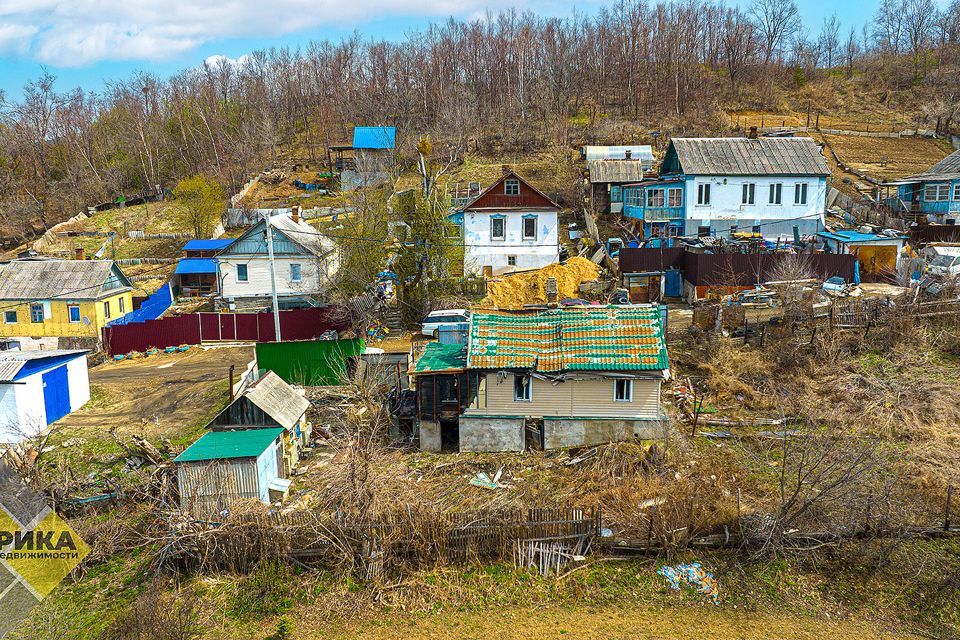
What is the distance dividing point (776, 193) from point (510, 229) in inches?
602

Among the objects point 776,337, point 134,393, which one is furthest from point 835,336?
point 134,393

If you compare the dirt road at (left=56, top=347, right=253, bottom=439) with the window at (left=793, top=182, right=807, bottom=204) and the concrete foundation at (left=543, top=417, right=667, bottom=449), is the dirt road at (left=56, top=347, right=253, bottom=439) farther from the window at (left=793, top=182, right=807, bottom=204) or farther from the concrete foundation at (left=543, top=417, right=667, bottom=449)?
the window at (left=793, top=182, right=807, bottom=204)

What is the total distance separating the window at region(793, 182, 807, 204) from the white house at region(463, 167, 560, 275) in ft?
44.5

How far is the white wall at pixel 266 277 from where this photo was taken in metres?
34.6

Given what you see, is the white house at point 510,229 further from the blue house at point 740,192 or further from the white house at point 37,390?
the white house at point 37,390

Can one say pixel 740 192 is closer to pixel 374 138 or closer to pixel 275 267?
pixel 275 267

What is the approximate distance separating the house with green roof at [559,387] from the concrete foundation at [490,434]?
0.09ft

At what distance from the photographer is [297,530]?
1340cm

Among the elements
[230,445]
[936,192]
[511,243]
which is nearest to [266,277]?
[511,243]

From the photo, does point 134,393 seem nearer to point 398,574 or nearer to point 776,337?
point 398,574

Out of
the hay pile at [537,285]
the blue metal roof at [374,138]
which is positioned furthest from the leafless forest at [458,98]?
the hay pile at [537,285]

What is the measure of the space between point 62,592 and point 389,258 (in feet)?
85.3

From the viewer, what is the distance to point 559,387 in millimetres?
18031

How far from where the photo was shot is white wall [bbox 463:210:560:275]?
35.8m
